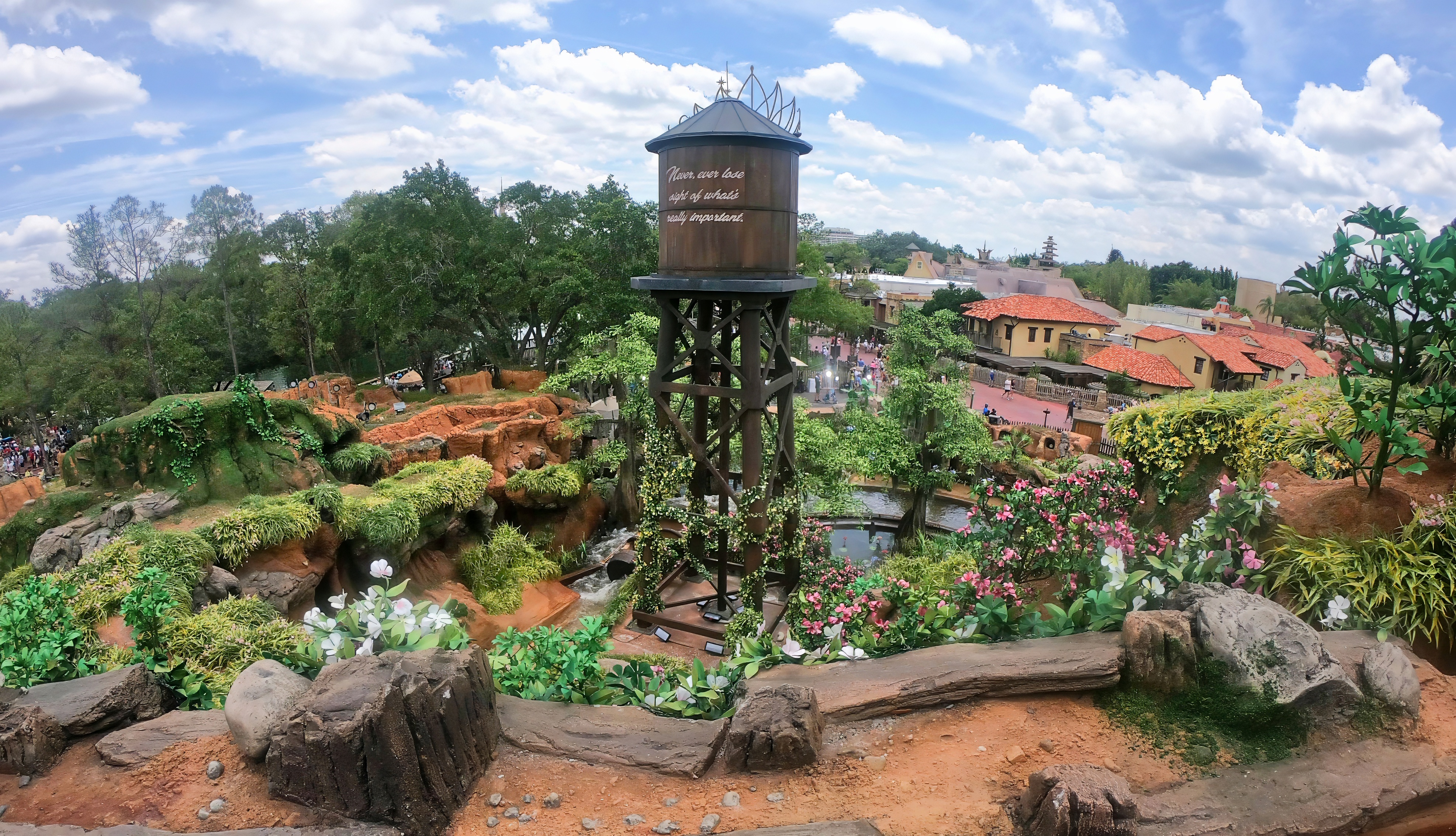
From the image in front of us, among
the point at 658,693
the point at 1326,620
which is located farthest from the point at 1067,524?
the point at 658,693

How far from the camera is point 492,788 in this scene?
13.5 ft

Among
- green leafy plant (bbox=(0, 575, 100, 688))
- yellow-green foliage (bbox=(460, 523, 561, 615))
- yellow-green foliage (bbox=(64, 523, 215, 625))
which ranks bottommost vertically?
yellow-green foliage (bbox=(460, 523, 561, 615))

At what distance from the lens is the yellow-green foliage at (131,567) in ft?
24.9

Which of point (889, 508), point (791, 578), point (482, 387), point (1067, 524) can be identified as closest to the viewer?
point (1067, 524)

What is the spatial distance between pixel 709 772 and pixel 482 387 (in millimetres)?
19440

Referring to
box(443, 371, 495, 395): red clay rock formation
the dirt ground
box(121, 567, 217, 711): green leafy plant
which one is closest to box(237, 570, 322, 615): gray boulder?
box(121, 567, 217, 711): green leafy plant

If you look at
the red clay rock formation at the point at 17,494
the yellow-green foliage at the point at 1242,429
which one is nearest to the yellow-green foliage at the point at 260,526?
the red clay rock formation at the point at 17,494

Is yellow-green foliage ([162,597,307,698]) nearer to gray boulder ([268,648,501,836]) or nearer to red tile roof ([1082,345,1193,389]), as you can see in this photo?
gray boulder ([268,648,501,836])

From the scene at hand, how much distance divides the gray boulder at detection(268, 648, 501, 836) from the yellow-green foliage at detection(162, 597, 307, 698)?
2.72 meters

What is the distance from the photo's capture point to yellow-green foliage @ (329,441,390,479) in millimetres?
12961

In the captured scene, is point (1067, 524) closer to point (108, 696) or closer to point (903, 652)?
point (903, 652)

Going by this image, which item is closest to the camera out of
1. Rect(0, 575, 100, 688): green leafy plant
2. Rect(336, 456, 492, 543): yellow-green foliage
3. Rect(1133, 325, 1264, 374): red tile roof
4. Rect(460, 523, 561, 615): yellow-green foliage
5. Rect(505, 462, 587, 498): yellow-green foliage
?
Rect(0, 575, 100, 688): green leafy plant

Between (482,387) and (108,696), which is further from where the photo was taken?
(482,387)

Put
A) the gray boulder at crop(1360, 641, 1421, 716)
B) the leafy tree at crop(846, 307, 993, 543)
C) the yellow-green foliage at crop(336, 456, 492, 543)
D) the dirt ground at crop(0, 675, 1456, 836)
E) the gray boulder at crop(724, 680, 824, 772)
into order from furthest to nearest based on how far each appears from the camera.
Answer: the leafy tree at crop(846, 307, 993, 543), the yellow-green foliage at crop(336, 456, 492, 543), the gray boulder at crop(1360, 641, 1421, 716), the gray boulder at crop(724, 680, 824, 772), the dirt ground at crop(0, 675, 1456, 836)
